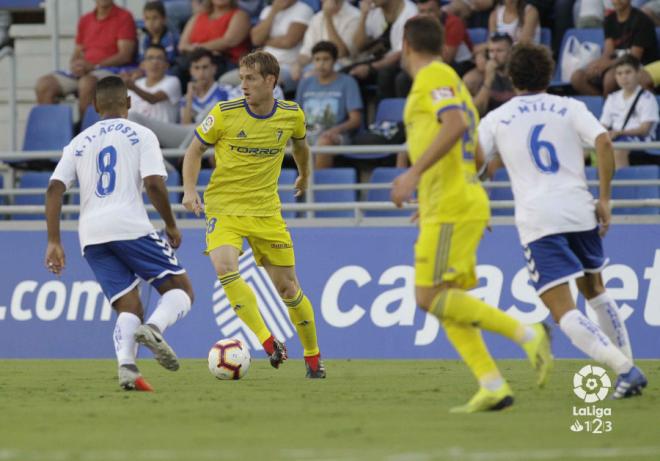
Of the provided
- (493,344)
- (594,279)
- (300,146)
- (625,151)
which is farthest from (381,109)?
(594,279)

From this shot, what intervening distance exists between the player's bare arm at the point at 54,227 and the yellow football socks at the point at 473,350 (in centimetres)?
306

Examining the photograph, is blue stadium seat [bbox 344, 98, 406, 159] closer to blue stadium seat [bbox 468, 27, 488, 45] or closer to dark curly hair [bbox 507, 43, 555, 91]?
blue stadium seat [bbox 468, 27, 488, 45]

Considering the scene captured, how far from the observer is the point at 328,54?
15.6 m

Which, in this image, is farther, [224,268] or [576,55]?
[576,55]

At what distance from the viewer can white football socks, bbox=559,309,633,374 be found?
7.86 meters

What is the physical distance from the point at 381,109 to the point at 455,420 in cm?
904

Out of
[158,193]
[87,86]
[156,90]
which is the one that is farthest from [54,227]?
[87,86]

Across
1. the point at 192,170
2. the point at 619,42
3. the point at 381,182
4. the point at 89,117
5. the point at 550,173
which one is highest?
the point at 619,42

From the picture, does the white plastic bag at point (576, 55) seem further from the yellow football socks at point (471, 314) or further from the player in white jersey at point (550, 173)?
Answer: the yellow football socks at point (471, 314)

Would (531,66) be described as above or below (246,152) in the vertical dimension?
above

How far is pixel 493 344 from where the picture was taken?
12430 millimetres

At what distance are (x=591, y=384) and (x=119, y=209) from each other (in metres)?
3.45

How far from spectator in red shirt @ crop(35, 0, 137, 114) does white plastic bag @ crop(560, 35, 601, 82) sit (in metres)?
5.75

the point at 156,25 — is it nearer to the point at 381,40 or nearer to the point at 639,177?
the point at 381,40
